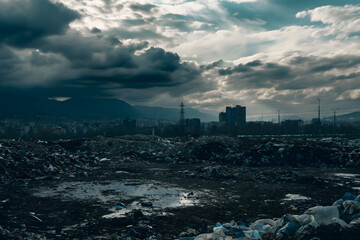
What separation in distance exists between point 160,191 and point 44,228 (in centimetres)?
393

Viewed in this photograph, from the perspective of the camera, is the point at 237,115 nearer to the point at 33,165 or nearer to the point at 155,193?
the point at 33,165

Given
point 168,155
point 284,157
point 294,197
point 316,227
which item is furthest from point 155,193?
point 168,155

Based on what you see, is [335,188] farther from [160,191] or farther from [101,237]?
[101,237]

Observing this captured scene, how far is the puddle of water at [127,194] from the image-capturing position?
6.63 metres

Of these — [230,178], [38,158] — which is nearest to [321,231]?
[230,178]

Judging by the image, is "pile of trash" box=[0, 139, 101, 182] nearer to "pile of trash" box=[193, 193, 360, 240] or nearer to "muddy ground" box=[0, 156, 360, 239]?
"muddy ground" box=[0, 156, 360, 239]

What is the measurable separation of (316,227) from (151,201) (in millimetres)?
4463

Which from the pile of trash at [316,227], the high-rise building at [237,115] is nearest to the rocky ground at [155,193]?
the pile of trash at [316,227]

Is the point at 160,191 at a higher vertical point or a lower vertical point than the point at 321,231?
lower

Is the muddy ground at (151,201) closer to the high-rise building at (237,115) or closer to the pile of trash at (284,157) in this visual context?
the pile of trash at (284,157)

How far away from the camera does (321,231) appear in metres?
3.48

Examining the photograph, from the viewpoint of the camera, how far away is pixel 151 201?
7.11 m

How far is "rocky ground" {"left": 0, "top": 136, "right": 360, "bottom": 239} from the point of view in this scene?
5.06 m

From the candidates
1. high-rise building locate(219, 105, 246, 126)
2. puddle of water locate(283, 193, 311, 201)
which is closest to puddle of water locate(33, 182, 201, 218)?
puddle of water locate(283, 193, 311, 201)
